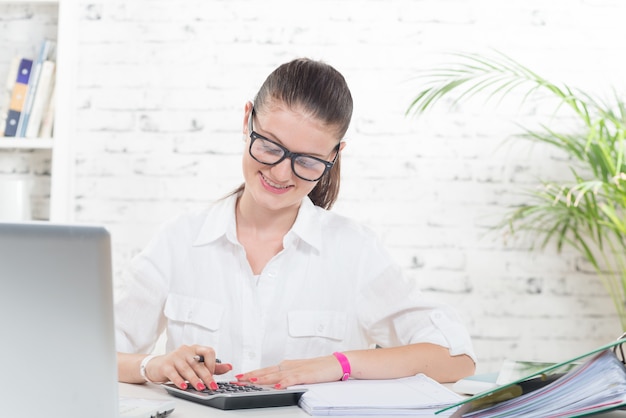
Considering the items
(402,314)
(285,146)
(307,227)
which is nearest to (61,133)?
(307,227)

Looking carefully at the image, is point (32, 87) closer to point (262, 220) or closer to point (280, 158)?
point (262, 220)

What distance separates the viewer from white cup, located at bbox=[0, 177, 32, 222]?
2738 mm

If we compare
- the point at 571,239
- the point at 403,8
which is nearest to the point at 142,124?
the point at 403,8

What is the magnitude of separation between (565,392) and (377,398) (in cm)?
31

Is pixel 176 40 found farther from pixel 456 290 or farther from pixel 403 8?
pixel 456 290

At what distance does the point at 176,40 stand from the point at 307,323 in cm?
165

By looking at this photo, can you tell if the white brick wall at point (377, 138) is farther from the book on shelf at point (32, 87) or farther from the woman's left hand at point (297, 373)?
the woman's left hand at point (297, 373)

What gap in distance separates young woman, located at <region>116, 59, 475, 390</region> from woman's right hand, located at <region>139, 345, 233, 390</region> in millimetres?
302

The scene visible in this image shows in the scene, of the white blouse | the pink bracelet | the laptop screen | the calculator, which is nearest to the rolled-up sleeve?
the white blouse

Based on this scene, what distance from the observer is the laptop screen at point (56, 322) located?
65 centimetres

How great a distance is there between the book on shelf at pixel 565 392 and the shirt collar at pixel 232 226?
2.36 ft

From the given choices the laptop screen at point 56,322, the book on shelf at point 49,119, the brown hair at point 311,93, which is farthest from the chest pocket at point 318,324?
the book on shelf at point 49,119

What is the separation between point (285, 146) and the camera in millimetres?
1520

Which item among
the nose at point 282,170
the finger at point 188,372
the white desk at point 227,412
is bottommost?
the white desk at point 227,412
